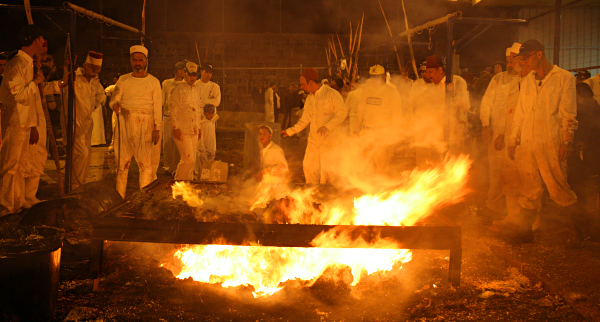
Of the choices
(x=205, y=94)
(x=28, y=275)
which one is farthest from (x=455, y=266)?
(x=205, y=94)

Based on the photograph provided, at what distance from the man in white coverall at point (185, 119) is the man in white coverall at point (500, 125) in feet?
15.5

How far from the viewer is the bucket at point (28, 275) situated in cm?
307

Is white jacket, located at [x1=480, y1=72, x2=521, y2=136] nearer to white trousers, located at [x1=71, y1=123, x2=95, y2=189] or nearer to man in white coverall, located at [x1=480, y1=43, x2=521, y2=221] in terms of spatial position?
man in white coverall, located at [x1=480, y1=43, x2=521, y2=221]

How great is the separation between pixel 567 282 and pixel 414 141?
11.8 feet

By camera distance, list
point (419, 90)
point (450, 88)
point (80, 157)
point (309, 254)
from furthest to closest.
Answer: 1. point (80, 157)
2. point (419, 90)
3. point (450, 88)
4. point (309, 254)

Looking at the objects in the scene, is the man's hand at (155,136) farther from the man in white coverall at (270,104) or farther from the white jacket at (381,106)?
the man in white coverall at (270,104)

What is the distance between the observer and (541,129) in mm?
5281

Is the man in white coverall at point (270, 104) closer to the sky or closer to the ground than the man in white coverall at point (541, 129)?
closer to the sky

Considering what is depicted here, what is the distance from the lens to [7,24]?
1670cm

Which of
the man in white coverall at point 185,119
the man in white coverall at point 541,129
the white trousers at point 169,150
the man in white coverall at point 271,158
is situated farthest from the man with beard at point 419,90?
the white trousers at point 169,150

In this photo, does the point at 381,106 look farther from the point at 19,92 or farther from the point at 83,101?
the point at 19,92

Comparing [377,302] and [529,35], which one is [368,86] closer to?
[377,302]

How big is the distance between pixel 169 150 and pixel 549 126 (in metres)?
7.20

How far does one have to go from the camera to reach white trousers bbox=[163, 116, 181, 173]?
9.40 meters
